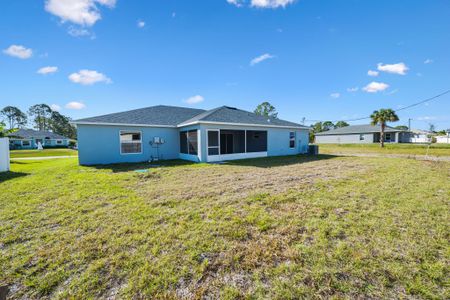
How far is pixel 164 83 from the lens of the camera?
53.9 feet

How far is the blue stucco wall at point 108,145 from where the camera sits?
1012 cm

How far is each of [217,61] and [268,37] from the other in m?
4.06

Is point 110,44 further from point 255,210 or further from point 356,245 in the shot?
point 356,245

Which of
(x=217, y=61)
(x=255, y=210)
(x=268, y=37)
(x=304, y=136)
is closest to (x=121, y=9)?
(x=217, y=61)

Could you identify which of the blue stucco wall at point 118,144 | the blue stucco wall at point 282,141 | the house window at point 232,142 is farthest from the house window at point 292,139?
the house window at point 232,142

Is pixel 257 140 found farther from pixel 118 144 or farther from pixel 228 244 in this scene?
pixel 228 244

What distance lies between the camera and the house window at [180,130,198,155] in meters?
11.2

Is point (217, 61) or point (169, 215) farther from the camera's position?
point (217, 61)

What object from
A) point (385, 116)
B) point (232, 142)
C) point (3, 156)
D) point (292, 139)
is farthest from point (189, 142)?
point (385, 116)

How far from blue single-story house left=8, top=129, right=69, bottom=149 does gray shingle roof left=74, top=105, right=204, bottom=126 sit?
3432cm

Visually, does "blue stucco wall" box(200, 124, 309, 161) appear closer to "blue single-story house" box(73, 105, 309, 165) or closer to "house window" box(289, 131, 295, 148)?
"blue single-story house" box(73, 105, 309, 165)

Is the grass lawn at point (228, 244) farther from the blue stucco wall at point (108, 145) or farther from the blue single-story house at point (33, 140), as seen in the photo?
the blue single-story house at point (33, 140)

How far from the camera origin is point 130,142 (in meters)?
11.3

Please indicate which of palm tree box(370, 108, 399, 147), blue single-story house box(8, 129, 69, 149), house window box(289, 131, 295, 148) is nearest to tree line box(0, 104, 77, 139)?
blue single-story house box(8, 129, 69, 149)
